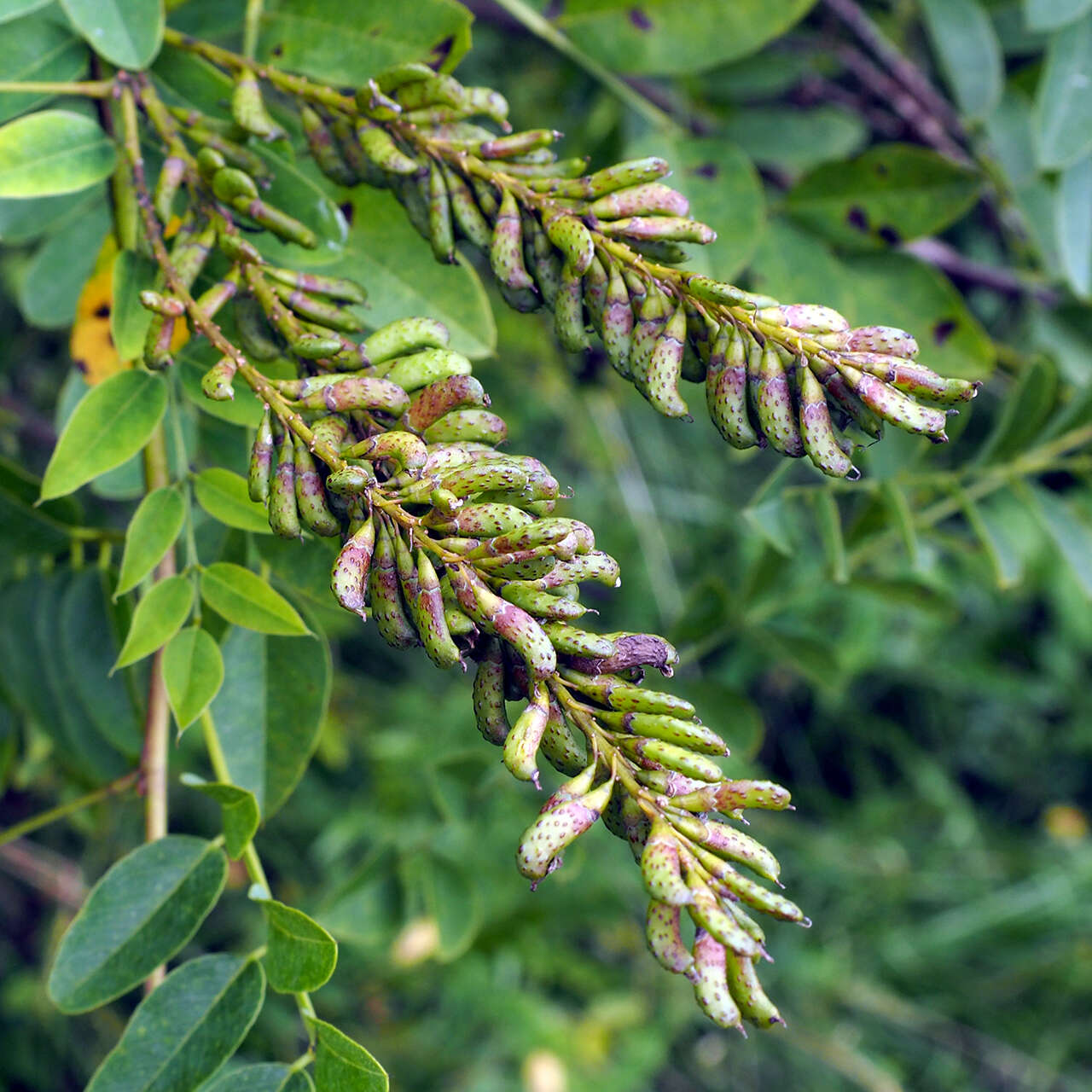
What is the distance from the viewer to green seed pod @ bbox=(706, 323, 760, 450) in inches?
27.0

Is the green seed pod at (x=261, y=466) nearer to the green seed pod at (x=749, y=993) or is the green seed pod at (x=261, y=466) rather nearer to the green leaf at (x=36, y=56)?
the green seed pod at (x=749, y=993)

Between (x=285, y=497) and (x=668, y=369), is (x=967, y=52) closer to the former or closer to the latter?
(x=668, y=369)

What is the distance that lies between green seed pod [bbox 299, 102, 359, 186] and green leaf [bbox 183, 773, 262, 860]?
0.51 meters

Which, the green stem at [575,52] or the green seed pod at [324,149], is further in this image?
the green stem at [575,52]

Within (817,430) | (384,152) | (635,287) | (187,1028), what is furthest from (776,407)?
(187,1028)

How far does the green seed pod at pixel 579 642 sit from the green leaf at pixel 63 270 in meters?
0.97

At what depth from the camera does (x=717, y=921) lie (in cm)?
59

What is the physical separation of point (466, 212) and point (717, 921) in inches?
20.2

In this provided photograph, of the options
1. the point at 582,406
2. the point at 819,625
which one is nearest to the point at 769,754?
the point at 819,625

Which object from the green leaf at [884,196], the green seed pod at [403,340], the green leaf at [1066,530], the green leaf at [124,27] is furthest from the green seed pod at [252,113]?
the green leaf at [1066,530]

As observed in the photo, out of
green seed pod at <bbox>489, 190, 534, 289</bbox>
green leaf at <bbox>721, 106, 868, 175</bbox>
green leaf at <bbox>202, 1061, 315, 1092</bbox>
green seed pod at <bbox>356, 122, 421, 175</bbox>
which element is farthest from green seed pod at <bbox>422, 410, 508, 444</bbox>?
green leaf at <bbox>721, 106, 868, 175</bbox>

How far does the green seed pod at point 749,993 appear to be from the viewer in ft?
1.97

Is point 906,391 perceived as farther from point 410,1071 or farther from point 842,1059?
point 842,1059

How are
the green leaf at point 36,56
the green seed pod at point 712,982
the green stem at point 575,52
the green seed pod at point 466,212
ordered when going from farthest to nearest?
the green stem at point 575,52 → the green leaf at point 36,56 → the green seed pod at point 466,212 → the green seed pod at point 712,982
